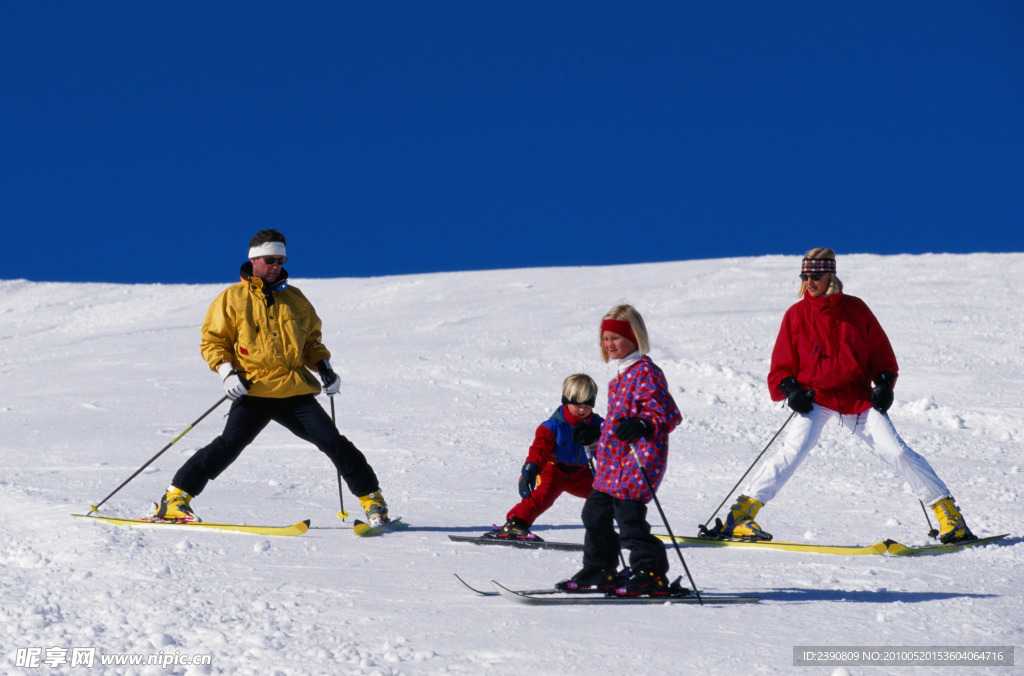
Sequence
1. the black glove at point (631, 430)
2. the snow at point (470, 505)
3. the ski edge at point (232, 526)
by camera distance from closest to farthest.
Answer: the snow at point (470, 505), the black glove at point (631, 430), the ski edge at point (232, 526)

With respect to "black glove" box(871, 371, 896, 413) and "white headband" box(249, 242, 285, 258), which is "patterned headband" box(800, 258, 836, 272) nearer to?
"black glove" box(871, 371, 896, 413)

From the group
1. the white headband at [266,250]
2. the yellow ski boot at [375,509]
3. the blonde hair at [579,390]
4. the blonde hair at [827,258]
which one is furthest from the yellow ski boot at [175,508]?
the blonde hair at [827,258]

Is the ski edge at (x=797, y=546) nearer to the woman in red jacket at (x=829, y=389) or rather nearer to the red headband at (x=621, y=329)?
the woman in red jacket at (x=829, y=389)

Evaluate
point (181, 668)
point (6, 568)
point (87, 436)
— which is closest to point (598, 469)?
point (181, 668)

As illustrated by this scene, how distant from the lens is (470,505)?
21.8 feet

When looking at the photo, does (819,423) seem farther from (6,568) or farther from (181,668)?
(6,568)

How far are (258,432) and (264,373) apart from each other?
35 cm

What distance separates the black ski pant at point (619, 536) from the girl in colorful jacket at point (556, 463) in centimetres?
92

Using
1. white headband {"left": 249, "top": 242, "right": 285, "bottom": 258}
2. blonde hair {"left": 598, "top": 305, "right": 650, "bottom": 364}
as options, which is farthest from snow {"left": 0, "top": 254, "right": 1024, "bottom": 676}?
white headband {"left": 249, "top": 242, "right": 285, "bottom": 258}

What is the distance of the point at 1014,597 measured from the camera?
172 inches

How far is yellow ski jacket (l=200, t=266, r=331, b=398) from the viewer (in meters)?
5.59

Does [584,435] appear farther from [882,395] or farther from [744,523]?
[882,395]

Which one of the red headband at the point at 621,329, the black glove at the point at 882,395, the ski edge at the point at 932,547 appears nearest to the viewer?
the red headband at the point at 621,329

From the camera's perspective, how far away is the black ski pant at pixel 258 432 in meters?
5.65
